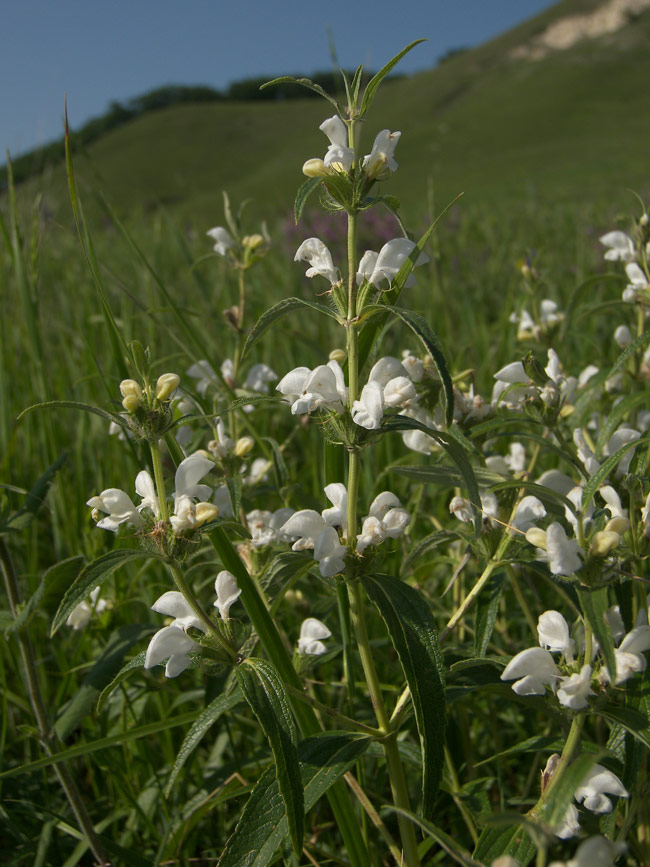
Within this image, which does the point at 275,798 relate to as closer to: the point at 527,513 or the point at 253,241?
the point at 527,513

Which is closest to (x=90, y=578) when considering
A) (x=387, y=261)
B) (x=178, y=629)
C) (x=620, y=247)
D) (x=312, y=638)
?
(x=178, y=629)

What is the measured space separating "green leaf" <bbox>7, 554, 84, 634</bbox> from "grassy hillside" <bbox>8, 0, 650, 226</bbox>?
47.9 feet

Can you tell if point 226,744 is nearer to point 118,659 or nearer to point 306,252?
point 118,659

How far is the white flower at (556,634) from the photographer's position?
3.15 feet

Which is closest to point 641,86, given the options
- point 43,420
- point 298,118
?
point 298,118

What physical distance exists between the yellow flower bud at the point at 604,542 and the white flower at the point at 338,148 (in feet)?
1.89

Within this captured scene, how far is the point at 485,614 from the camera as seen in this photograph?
1.19 meters

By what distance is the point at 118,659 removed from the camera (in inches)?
53.1

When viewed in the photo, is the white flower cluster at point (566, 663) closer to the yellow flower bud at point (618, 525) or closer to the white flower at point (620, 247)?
the yellow flower bud at point (618, 525)

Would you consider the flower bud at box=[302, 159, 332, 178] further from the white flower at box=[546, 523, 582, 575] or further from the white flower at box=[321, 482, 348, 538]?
the white flower at box=[546, 523, 582, 575]

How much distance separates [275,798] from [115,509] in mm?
440

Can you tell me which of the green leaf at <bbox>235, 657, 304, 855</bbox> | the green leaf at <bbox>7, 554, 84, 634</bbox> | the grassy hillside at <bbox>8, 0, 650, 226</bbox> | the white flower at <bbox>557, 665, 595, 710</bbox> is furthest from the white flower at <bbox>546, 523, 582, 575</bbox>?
the grassy hillside at <bbox>8, 0, 650, 226</bbox>

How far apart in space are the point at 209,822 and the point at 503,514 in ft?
2.89

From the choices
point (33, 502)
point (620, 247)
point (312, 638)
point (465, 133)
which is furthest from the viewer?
point (465, 133)
